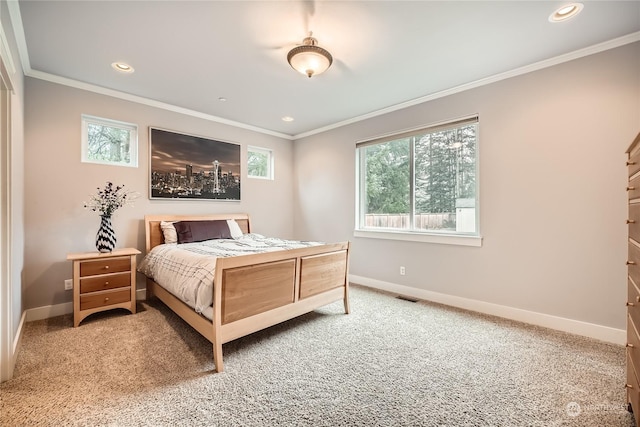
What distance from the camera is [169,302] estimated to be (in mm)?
2777

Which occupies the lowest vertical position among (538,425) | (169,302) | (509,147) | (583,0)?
(538,425)

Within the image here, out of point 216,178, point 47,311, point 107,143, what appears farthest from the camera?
point 216,178

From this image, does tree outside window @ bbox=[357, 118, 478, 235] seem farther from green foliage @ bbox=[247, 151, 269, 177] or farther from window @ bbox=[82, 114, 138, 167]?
window @ bbox=[82, 114, 138, 167]

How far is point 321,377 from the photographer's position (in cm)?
187

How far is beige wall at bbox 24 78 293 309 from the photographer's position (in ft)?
9.36

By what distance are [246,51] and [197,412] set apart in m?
2.76

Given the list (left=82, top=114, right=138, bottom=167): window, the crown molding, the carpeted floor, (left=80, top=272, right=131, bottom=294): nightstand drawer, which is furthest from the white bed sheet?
the crown molding

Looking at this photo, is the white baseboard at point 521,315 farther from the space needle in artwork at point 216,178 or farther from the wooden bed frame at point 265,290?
the space needle in artwork at point 216,178

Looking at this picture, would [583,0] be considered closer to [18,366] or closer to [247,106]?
[247,106]

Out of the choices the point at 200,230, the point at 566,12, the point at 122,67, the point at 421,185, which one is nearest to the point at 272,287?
the point at 200,230

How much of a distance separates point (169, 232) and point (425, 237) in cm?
331

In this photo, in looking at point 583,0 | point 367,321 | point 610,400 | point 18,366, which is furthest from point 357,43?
point 18,366

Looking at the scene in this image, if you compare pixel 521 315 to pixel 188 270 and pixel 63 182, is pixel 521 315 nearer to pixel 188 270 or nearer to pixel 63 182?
pixel 188 270

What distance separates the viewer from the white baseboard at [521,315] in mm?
2373
